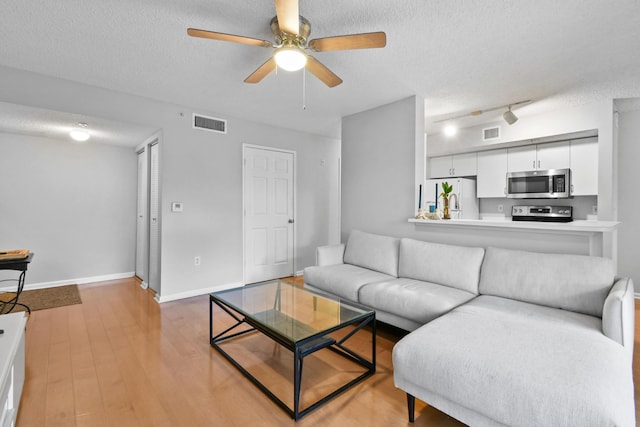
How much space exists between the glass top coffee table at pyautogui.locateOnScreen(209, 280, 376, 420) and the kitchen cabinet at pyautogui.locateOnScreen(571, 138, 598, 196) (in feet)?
11.5

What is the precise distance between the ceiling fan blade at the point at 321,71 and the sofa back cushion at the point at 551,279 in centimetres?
196

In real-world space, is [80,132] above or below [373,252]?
above

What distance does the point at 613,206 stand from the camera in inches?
137

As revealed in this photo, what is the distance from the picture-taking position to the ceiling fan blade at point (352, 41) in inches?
69.6

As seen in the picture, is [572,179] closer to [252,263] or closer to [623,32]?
[623,32]

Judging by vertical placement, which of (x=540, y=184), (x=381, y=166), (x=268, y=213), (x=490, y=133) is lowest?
(x=268, y=213)

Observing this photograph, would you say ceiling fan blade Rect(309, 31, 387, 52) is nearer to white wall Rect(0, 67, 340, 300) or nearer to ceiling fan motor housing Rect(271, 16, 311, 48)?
ceiling fan motor housing Rect(271, 16, 311, 48)

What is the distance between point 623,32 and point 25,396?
4.61m

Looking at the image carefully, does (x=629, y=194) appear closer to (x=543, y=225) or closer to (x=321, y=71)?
(x=543, y=225)

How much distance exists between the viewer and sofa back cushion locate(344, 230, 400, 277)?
3.16 m

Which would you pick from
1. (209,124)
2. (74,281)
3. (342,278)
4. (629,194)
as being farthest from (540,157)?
(74,281)

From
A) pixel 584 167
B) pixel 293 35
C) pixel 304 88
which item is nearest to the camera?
pixel 293 35

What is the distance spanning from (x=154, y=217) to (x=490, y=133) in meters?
4.90

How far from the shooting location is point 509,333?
5.32 ft
